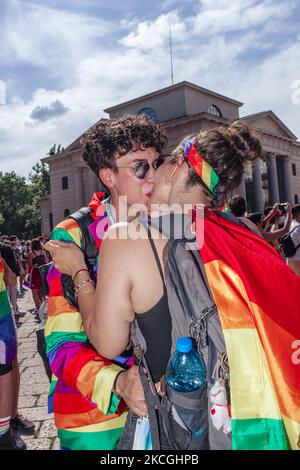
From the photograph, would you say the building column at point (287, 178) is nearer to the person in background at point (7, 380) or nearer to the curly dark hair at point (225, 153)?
the person in background at point (7, 380)

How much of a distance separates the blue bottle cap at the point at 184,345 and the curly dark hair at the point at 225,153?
553 mm

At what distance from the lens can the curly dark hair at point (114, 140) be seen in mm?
1981

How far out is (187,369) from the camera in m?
1.26

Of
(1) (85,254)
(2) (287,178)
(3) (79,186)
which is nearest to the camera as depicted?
(1) (85,254)

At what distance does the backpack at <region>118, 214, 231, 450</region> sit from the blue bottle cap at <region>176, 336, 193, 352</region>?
0.04 meters

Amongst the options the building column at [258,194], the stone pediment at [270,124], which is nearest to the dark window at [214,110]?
the stone pediment at [270,124]

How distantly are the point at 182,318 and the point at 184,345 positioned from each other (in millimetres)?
95

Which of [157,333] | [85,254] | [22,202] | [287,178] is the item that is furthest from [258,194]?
[22,202]

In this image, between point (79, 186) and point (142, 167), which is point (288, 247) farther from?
point (79, 186)

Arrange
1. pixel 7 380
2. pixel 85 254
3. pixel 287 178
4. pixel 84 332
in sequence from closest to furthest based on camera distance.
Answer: pixel 84 332 < pixel 85 254 < pixel 7 380 < pixel 287 178

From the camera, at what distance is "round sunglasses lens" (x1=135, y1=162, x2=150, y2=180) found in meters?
1.96

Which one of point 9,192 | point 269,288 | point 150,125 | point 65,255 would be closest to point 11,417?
point 65,255

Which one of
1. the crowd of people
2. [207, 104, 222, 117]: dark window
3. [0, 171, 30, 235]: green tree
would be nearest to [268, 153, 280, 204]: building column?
[207, 104, 222, 117]: dark window

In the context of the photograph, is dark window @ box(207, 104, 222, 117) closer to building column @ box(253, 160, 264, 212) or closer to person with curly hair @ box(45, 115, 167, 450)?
building column @ box(253, 160, 264, 212)
